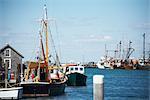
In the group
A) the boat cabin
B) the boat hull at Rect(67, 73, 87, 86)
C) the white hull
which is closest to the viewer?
the white hull

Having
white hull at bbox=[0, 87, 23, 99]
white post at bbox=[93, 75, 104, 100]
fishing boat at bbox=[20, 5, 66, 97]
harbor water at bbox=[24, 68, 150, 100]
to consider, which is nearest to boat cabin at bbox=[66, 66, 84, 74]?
harbor water at bbox=[24, 68, 150, 100]

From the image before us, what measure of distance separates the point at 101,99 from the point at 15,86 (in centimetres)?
452

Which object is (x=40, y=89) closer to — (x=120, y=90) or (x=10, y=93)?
(x=10, y=93)

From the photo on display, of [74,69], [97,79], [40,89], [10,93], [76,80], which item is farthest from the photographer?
[76,80]

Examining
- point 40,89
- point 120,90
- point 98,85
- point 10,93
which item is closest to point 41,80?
point 40,89

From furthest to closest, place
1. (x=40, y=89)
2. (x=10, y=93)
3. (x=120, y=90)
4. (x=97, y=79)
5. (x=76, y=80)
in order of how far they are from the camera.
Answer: (x=76, y=80), (x=120, y=90), (x=40, y=89), (x=10, y=93), (x=97, y=79)

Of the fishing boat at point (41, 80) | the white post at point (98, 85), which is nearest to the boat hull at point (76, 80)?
the fishing boat at point (41, 80)

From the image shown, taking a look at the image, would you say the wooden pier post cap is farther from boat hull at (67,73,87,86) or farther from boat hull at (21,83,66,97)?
boat hull at (67,73,87,86)

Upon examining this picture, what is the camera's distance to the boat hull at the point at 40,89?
28.2ft

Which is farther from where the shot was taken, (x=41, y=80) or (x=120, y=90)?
(x=120, y=90)

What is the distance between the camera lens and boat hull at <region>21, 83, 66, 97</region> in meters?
8.60

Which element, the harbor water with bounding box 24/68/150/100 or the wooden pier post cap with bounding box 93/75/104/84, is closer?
the wooden pier post cap with bounding box 93/75/104/84

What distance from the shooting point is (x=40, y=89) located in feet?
29.8

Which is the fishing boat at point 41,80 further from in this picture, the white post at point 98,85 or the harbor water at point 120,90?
the white post at point 98,85
